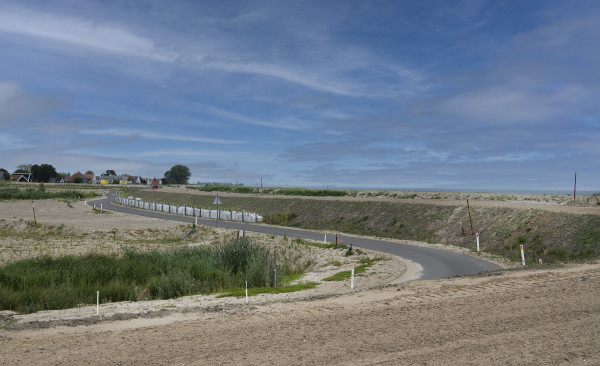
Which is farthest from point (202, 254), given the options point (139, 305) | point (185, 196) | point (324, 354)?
point (185, 196)

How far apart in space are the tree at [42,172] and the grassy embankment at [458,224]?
15069 cm

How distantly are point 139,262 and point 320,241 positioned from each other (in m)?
17.4

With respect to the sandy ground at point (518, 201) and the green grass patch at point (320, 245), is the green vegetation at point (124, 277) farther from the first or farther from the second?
the sandy ground at point (518, 201)

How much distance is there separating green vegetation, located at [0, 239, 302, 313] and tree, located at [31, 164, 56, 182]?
18672 cm

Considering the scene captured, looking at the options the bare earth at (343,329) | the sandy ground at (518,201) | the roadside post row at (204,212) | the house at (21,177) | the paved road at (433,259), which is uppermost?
the house at (21,177)

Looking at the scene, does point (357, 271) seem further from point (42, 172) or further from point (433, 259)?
point (42, 172)

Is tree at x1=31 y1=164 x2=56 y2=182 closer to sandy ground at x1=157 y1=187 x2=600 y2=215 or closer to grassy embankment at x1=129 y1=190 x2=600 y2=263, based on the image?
grassy embankment at x1=129 y1=190 x2=600 y2=263

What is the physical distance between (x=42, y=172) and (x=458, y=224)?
628 ft

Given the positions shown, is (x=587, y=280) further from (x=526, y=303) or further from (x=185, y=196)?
(x=185, y=196)

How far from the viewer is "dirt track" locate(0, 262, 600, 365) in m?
9.54

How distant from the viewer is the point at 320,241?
123 feet

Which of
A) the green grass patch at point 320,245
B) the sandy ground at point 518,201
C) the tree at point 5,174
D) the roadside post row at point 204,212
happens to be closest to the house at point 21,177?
the tree at point 5,174

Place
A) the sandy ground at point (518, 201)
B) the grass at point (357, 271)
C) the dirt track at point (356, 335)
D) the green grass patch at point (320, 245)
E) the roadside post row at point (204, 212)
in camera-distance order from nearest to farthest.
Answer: the dirt track at point (356, 335) → the grass at point (357, 271) → the green grass patch at point (320, 245) → the sandy ground at point (518, 201) → the roadside post row at point (204, 212)

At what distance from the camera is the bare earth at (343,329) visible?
9.59 metres
